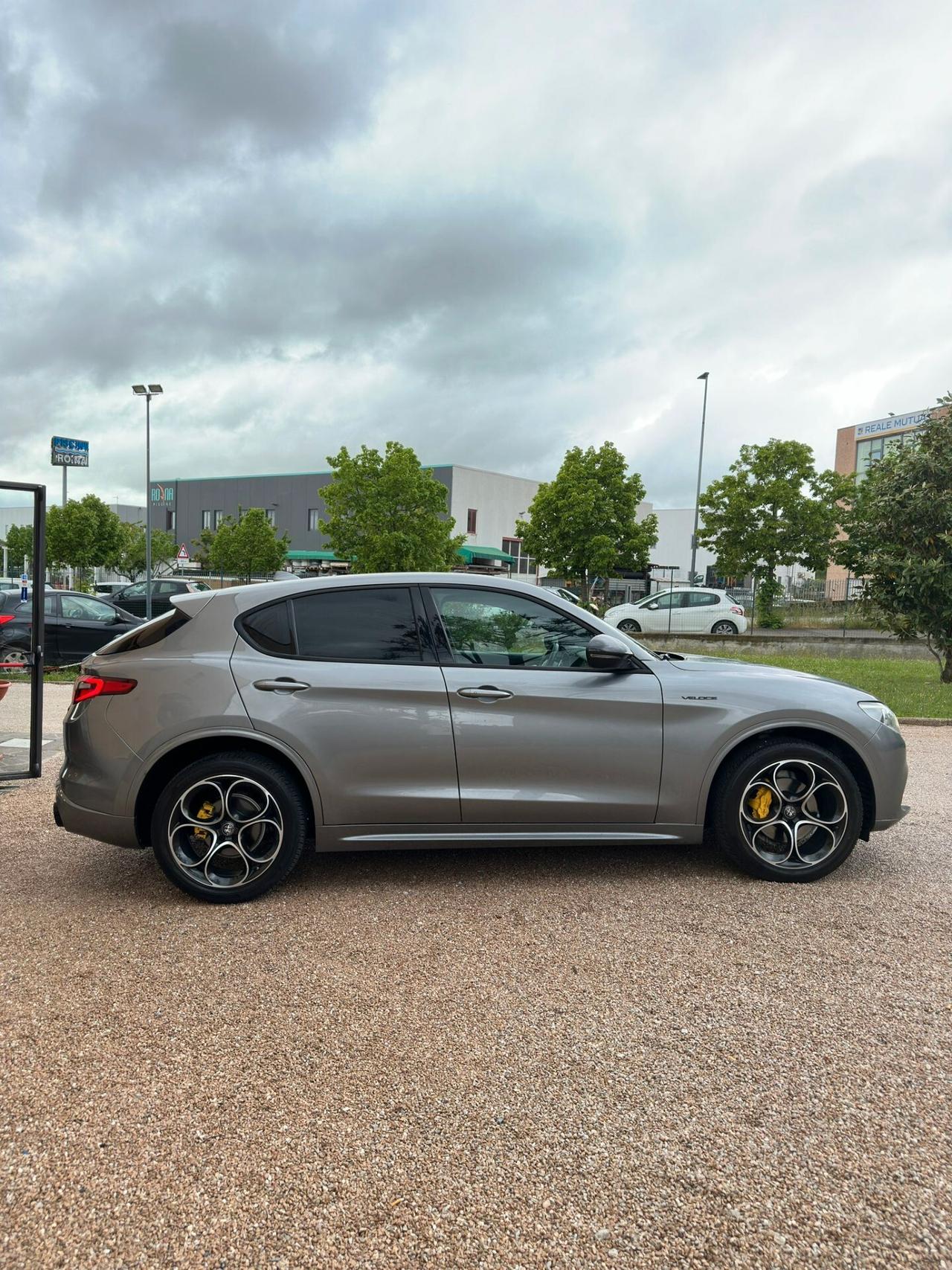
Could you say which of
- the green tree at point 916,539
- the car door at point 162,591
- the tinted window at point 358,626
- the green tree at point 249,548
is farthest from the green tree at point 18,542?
the tinted window at point 358,626

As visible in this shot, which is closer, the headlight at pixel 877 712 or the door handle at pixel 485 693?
the door handle at pixel 485 693

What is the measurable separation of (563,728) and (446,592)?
90 cm

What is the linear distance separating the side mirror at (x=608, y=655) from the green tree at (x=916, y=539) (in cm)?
1180

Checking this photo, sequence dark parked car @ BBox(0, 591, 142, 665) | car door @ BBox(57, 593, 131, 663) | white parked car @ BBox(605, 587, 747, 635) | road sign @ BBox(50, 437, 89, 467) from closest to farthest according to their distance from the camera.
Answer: dark parked car @ BBox(0, 591, 142, 665) < car door @ BBox(57, 593, 131, 663) < white parked car @ BBox(605, 587, 747, 635) < road sign @ BBox(50, 437, 89, 467)

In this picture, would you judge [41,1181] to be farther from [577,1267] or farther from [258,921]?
[258,921]

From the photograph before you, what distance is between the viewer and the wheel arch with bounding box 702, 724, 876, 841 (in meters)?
4.16

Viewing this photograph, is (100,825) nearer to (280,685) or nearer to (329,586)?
(280,685)

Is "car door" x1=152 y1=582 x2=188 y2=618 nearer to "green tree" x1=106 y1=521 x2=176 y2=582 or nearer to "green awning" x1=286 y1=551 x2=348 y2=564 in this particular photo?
"green awning" x1=286 y1=551 x2=348 y2=564

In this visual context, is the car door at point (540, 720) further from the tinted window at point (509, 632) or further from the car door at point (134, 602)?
the car door at point (134, 602)

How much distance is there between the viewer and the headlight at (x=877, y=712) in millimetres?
4293

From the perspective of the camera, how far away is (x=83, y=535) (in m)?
44.7

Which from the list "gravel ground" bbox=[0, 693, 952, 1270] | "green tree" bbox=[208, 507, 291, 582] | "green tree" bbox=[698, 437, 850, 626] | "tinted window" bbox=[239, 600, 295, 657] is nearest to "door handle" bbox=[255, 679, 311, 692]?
"tinted window" bbox=[239, 600, 295, 657]

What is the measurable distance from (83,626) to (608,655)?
1241 centimetres

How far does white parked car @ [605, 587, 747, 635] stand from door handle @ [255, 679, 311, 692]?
2194cm
